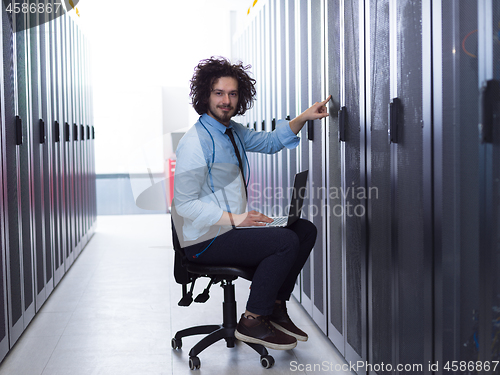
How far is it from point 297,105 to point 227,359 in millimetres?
1514

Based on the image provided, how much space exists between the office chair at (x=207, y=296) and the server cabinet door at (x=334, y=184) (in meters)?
0.40

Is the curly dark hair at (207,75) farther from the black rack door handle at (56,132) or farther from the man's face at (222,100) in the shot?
the black rack door handle at (56,132)

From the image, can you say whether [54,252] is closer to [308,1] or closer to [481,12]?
[308,1]

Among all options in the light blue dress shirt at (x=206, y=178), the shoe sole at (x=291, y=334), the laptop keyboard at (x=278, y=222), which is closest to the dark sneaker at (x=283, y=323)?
the shoe sole at (x=291, y=334)

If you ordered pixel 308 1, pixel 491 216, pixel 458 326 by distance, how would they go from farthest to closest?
pixel 308 1 → pixel 458 326 → pixel 491 216

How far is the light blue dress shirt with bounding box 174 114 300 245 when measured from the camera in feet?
6.91

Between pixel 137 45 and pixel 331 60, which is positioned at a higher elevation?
pixel 137 45

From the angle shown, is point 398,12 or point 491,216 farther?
point 398,12

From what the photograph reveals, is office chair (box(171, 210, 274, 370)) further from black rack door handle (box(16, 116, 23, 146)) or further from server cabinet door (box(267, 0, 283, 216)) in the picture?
server cabinet door (box(267, 0, 283, 216))

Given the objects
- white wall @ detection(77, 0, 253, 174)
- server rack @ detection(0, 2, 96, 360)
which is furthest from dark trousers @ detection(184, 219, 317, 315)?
white wall @ detection(77, 0, 253, 174)

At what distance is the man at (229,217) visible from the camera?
2.08 meters

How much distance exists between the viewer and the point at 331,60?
234 cm

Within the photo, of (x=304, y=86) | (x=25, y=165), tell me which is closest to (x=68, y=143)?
(x=25, y=165)

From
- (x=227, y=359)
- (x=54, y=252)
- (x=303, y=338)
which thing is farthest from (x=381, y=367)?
(x=54, y=252)
